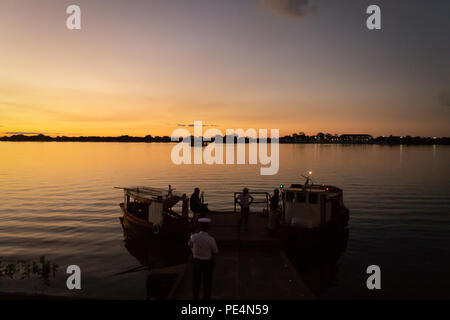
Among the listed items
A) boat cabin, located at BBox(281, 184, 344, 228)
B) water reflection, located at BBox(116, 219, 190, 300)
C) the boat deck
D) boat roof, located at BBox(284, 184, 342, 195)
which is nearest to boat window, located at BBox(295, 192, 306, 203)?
boat cabin, located at BBox(281, 184, 344, 228)

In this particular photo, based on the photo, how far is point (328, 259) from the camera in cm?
1802

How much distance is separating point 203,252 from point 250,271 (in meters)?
4.56

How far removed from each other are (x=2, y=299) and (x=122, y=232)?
17.5 m

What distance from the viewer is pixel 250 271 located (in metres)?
12.0

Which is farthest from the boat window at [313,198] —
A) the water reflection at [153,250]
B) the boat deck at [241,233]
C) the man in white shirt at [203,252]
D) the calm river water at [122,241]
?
the man in white shirt at [203,252]

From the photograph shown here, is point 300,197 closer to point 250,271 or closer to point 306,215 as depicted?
point 306,215

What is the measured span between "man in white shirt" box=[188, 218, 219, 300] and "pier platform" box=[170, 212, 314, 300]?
1.29 m

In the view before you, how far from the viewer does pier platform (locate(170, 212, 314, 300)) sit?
9891 millimetres

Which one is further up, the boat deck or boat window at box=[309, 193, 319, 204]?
boat window at box=[309, 193, 319, 204]

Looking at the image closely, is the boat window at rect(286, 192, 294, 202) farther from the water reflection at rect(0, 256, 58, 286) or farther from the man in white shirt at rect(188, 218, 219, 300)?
the water reflection at rect(0, 256, 58, 286)

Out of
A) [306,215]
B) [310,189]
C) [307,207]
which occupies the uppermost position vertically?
[310,189]

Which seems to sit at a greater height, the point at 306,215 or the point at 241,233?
the point at 306,215

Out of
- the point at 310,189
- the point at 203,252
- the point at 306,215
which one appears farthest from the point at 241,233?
the point at 203,252
